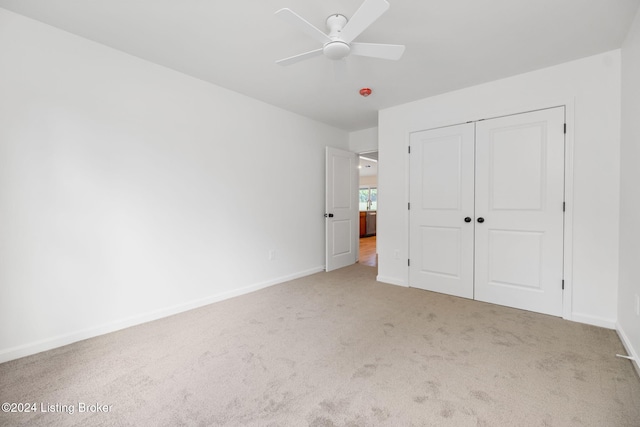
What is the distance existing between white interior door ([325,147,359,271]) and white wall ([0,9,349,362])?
1.09 meters

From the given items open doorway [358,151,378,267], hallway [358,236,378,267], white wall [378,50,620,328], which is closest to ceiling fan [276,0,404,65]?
white wall [378,50,620,328]

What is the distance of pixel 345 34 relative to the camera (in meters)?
1.73

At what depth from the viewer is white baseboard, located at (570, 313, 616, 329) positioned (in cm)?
231

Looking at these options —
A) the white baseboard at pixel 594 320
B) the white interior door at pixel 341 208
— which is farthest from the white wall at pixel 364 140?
the white baseboard at pixel 594 320

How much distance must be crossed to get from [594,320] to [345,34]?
3.12m

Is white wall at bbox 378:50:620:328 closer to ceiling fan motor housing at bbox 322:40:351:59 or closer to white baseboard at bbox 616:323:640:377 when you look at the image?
white baseboard at bbox 616:323:640:377

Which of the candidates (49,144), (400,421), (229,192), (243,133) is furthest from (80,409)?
(243,133)

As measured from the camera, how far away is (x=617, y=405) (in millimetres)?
1433

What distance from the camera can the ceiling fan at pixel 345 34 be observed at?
153cm

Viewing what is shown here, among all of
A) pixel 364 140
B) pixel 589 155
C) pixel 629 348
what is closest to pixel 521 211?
pixel 589 155

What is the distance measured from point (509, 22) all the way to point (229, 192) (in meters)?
2.91

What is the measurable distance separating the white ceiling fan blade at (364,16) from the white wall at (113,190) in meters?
1.83

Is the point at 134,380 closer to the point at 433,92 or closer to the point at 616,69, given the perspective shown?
the point at 433,92

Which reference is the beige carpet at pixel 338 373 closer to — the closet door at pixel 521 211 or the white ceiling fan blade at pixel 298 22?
the closet door at pixel 521 211
